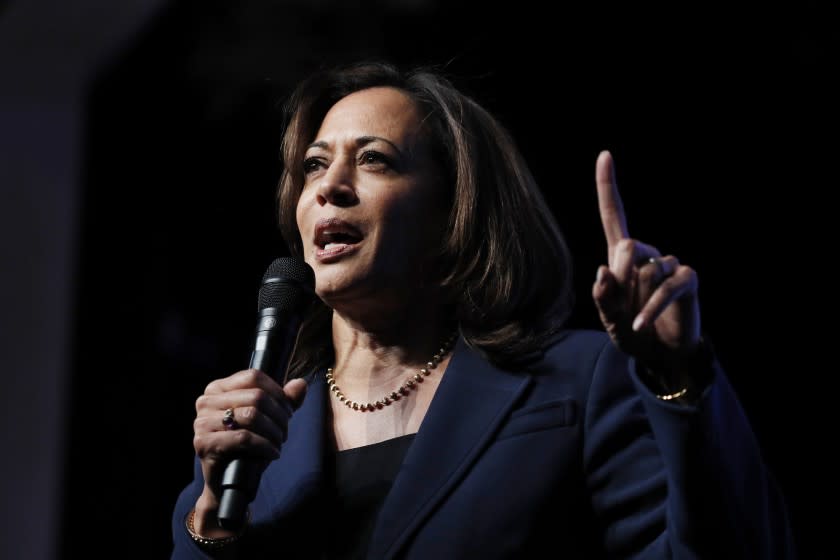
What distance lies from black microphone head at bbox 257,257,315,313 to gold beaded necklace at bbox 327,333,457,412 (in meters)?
0.27

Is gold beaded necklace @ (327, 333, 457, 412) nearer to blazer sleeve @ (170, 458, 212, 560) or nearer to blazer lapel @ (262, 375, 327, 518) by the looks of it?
blazer lapel @ (262, 375, 327, 518)

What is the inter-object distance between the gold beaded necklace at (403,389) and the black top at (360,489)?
0.09 metres

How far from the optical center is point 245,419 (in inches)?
52.3

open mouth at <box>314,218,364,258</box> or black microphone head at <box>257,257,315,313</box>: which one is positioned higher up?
open mouth at <box>314,218,364,258</box>

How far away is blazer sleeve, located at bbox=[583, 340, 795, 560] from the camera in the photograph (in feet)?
4.09

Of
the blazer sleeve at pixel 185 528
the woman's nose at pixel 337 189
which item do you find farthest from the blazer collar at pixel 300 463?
the woman's nose at pixel 337 189

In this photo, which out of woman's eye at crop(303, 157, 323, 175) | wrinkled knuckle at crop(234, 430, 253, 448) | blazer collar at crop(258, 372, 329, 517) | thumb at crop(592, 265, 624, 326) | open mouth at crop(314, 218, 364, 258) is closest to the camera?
thumb at crop(592, 265, 624, 326)

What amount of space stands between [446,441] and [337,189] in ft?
1.65

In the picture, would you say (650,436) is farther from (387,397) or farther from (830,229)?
(830,229)

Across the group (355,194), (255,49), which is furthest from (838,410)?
(255,49)

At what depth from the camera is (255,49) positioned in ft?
9.83

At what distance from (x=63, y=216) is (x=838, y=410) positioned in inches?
95.4

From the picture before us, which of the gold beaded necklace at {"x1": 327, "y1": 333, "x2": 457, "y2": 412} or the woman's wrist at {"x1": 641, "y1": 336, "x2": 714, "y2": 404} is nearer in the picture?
the woman's wrist at {"x1": 641, "y1": 336, "x2": 714, "y2": 404}

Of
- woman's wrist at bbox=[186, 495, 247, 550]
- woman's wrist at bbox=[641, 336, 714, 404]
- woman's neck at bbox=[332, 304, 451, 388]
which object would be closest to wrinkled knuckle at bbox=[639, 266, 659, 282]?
woman's wrist at bbox=[641, 336, 714, 404]
